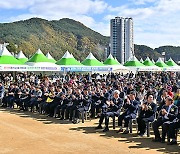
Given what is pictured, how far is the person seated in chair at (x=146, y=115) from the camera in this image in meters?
10.6

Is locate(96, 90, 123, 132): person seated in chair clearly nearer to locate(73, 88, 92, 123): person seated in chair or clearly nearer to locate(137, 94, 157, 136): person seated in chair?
locate(137, 94, 157, 136): person seated in chair

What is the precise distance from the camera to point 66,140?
Answer: 396 inches

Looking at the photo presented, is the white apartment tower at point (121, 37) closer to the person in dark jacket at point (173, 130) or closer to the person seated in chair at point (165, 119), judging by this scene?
the person seated in chair at point (165, 119)

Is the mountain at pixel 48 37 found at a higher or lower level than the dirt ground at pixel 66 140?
higher

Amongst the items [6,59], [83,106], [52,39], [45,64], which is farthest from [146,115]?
[52,39]

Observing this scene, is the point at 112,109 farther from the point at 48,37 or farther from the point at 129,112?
the point at 48,37

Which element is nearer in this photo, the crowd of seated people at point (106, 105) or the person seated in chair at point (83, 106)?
the crowd of seated people at point (106, 105)

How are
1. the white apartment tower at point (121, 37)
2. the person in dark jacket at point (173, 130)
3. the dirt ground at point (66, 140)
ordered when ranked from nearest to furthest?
the dirt ground at point (66, 140), the person in dark jacket at point (173, 130), the white apartment tower at point (121, 37)

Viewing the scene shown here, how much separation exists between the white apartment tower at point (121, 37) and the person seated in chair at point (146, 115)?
5186 inches

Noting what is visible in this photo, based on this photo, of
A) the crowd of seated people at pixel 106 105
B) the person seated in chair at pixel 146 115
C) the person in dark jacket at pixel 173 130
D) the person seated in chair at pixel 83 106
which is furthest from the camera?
the person seated in chair at pixel 83 106

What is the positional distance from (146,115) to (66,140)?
264cm

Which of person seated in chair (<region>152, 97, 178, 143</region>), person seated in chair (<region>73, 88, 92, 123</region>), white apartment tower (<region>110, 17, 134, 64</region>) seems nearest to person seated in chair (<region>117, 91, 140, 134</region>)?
person seated in chair (<region>152, 97, 178, 143</region>)

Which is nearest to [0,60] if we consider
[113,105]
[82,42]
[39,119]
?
[39,119]

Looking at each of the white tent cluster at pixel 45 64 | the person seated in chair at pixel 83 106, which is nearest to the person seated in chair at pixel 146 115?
the person seated in chair at pixel 83 106
